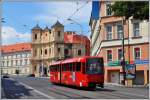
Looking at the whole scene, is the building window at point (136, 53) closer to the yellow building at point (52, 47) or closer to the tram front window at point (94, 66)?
the yellow building at point (52, 47)

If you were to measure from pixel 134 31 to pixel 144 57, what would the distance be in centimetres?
310

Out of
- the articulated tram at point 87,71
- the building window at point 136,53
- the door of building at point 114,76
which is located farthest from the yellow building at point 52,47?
the articulated tram at point 87,71

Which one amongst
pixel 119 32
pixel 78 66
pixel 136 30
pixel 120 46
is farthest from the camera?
pixel 120 46

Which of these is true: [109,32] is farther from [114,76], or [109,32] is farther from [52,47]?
[52,47]

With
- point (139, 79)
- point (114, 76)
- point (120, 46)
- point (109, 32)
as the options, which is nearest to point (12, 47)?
point (139, 79)

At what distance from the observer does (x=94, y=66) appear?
3064cm

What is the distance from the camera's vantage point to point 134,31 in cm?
4944

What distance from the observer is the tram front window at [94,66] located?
100ft

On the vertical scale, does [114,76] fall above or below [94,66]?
below

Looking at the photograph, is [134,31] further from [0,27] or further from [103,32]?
[0,27]

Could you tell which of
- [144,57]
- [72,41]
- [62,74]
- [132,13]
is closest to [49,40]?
[72,41]

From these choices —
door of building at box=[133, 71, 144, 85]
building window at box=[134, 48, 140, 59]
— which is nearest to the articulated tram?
door of building at box=[133, 71, 144, 85]

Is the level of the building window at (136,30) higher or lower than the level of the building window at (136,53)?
higher

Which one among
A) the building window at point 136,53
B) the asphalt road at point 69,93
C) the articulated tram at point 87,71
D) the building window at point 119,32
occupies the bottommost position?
the asphalt road at point 69,93
